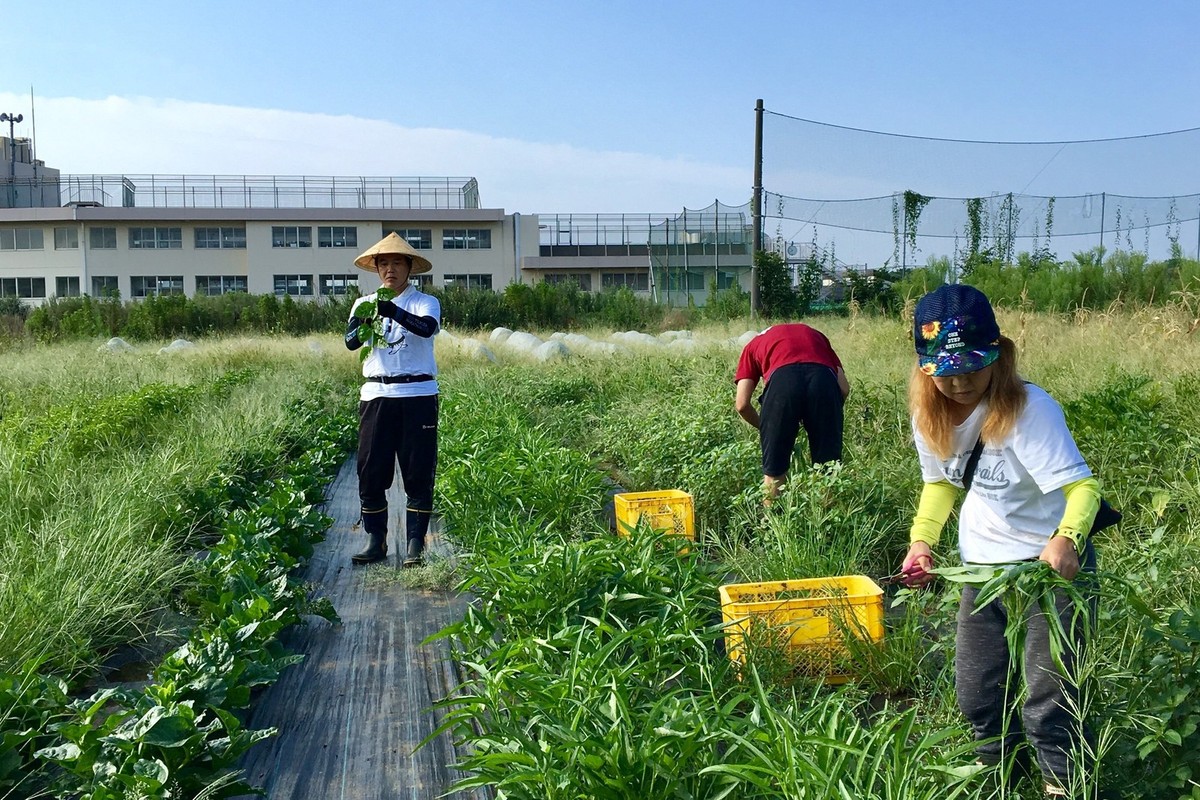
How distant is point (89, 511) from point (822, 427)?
4117mm

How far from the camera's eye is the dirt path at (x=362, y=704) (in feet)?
10.8

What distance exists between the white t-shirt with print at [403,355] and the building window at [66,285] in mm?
53658

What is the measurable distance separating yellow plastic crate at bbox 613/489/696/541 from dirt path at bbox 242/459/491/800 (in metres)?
1.16

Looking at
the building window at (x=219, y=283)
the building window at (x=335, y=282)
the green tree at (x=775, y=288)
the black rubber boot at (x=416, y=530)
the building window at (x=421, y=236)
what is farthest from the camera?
the building window at (x=421, y=236)

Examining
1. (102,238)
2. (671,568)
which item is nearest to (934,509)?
(671,568)

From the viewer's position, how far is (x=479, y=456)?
23.6 feet

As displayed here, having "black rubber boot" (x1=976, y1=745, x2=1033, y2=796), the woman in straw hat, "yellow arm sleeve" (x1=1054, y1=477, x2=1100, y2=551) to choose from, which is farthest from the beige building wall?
"yellow arm sleeve" (x1=1054, y1=477, x2=1100, y2=551)

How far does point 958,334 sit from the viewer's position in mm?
2684

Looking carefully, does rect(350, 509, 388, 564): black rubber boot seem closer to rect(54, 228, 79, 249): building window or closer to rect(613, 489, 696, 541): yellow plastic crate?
rect(613, 489, 696, 541): yellow plastic crate

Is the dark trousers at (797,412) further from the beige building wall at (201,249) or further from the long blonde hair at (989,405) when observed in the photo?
the beige building wall at (201,249)

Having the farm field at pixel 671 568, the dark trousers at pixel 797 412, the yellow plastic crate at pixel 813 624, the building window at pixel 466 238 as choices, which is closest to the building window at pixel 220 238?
the building window at pixel 466 238

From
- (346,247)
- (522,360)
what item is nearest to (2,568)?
(522,360)

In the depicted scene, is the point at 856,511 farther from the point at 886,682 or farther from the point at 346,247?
the point at 346,247

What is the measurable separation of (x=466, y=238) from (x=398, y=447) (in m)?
50.6
